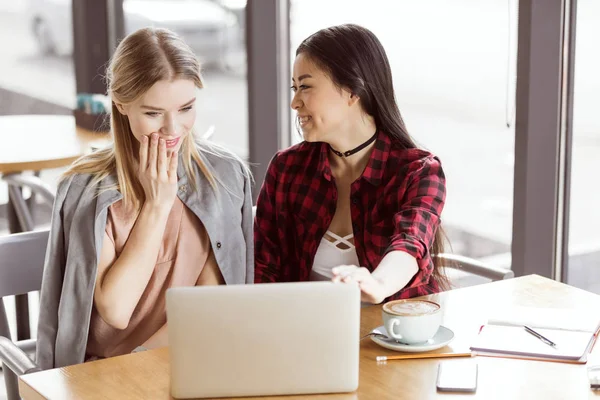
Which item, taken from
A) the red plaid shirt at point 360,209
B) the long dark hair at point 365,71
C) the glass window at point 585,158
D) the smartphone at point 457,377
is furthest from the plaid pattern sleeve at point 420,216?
the glass window at point 585,158

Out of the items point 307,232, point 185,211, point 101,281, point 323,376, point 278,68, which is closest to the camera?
point 323,376

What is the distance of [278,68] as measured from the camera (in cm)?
350

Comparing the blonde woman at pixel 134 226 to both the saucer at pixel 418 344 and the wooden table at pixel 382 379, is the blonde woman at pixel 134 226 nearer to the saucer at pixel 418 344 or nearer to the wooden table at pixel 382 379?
the wooden table at pixel 382 379

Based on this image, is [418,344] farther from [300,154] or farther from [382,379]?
[300,154]

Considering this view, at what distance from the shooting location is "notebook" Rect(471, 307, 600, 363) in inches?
56.0

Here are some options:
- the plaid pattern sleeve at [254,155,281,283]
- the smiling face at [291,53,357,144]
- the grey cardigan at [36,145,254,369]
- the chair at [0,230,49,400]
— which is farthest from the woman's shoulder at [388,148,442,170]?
the chair at [0,230,49,400]

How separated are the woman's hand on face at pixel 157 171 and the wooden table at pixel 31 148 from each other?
1191 millimetres

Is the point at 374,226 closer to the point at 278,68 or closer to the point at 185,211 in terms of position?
the point at 185,211

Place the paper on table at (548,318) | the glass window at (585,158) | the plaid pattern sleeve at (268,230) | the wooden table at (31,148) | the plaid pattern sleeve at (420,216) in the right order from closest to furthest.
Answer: the paper on table at (548,318) < the plaid pattern sleeve at (420,216) < the plaid pattern sleeve at (268,230) < the glass window at (585,158) < the wooden table at (31,148)

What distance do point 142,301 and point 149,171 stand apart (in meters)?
0.30

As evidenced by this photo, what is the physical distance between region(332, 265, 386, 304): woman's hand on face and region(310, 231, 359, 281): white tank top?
17.3 inches

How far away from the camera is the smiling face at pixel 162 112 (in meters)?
1.78

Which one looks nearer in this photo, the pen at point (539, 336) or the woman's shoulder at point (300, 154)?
the pen at point (539, 336)

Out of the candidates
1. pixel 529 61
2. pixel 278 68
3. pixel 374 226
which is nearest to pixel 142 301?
pixel 374 226
